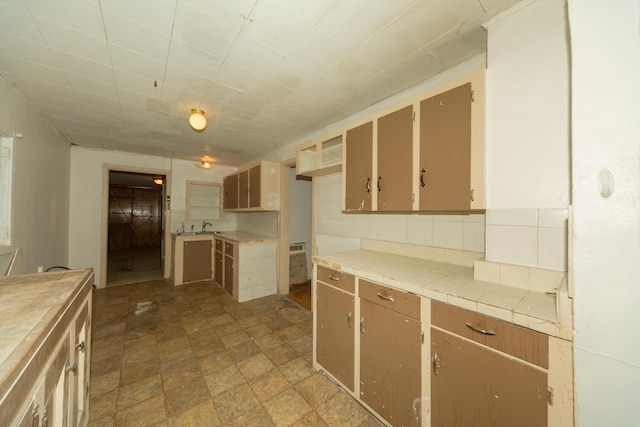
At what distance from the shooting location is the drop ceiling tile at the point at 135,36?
135 centimetres

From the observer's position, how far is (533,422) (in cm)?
87

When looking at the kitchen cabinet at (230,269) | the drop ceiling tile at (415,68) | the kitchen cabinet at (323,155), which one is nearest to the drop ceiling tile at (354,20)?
the drop ceiling tile at (415,68)

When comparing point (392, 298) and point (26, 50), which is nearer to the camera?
point (392, 298)

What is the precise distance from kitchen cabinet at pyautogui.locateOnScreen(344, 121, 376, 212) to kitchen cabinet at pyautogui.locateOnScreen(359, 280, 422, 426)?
0.76m

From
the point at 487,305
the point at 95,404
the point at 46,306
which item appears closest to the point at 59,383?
the point at 46,306

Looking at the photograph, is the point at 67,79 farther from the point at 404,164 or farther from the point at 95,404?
the point at 404,164

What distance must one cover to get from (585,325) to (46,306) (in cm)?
206

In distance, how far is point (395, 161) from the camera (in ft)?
5.66

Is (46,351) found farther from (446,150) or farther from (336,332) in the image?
(446,150)

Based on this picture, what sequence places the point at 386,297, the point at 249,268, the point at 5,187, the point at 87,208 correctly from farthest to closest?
1. the point at 87,208
2. the point at 249,268
3. the point at 5,187
4. the point at 386,297

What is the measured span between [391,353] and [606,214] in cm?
119

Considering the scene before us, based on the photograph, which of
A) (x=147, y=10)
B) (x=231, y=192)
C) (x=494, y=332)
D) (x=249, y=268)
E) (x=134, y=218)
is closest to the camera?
(x=494, y=332)

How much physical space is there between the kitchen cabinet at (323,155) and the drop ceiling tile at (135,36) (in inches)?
56.6

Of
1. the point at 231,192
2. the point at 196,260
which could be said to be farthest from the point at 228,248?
the point at 231,192
